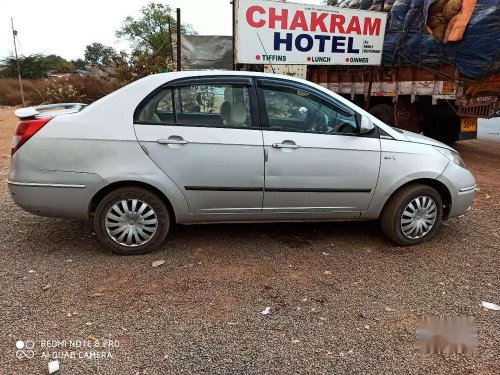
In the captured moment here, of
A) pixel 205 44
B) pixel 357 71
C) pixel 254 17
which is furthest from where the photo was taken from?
pixel 205 44

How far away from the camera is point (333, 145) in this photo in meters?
3.53

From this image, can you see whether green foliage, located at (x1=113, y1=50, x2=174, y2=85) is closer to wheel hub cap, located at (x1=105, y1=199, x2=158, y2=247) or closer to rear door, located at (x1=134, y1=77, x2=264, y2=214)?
rear door, located at (x1=134, y1=77, x2=264, y2=214)

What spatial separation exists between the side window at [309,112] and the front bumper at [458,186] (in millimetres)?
1034

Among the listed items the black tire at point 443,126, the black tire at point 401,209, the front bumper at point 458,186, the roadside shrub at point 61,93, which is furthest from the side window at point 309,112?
the roadside shrub at point 61,93

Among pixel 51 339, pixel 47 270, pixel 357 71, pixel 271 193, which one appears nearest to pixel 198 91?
pixel 271 193

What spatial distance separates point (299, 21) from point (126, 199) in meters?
5.10

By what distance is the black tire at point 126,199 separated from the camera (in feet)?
11.0

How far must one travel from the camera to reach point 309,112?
11.9 ft

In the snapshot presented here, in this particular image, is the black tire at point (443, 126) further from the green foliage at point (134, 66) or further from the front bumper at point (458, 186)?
the green foliage at point (134, 66)

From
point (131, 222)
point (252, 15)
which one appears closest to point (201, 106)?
point (131, 222)

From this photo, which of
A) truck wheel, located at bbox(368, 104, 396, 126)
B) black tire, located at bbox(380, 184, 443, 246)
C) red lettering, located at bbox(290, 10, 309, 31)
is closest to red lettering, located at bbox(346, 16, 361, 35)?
red lettering, located at bbox(290, 10, 309, 31)

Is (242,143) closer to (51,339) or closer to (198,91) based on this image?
(198,91)

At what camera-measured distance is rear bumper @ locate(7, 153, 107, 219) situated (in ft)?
10.7

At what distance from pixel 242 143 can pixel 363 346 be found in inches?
71.1
